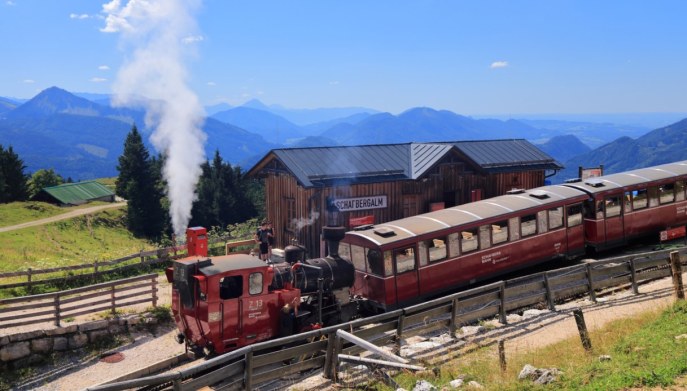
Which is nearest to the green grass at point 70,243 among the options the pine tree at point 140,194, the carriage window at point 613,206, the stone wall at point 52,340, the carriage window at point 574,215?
the pine tree at point 140,194

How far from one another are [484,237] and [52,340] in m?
15.0

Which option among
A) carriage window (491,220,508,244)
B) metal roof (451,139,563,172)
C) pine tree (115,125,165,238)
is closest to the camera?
carriage window (491,220,508,244)

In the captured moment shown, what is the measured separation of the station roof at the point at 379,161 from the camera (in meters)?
24.7

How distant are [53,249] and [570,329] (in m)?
34.8

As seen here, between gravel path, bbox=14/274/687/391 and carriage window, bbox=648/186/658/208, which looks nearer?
gravel path, bbox=14/274/687/391

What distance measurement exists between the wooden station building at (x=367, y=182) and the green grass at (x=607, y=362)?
42.7 feet

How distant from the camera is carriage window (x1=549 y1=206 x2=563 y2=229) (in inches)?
845

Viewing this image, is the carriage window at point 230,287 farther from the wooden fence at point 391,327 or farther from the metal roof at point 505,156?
the metal roof at point 505,156

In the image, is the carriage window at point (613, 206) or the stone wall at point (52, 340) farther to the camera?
the carriage window at point (613, 206)

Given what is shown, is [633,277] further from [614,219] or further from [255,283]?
[255,283]

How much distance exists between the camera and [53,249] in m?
36.8

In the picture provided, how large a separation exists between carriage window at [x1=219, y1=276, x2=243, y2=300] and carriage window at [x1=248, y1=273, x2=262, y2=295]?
25 cm

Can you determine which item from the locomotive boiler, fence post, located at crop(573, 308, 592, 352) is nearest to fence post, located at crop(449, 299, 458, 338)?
fence post, located at crop(573, 308, 592, 352)

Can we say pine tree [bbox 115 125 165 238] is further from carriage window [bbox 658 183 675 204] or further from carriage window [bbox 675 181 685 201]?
carriage window [bbox 675 181 685 201]
